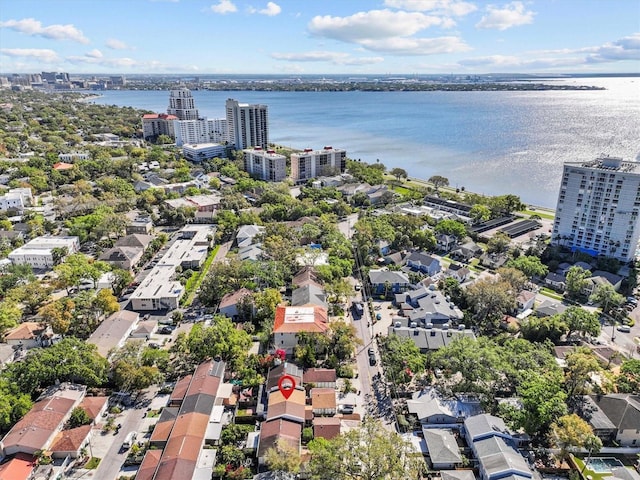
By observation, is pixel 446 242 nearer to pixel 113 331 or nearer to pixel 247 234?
pixel 247 234

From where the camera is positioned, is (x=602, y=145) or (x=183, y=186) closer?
(x=183, y=186)

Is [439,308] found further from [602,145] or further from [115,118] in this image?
[115,118]

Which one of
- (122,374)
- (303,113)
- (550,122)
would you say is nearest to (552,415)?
(122,374)

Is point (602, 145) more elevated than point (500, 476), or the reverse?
point (602, 145)

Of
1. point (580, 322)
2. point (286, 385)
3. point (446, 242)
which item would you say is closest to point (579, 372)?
point (580, 322)

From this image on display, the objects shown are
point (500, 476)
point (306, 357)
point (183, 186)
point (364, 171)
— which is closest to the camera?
point (500, 476)

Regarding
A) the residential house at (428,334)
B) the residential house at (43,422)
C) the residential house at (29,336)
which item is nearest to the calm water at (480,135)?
the residential house at (428,334)

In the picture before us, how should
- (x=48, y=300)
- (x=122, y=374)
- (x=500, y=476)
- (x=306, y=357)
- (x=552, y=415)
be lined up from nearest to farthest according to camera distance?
(x=500, y=476)
(x=552, y=415)
(x=122, y=374)
(x=306, y=357)
(x=48, y=300)
